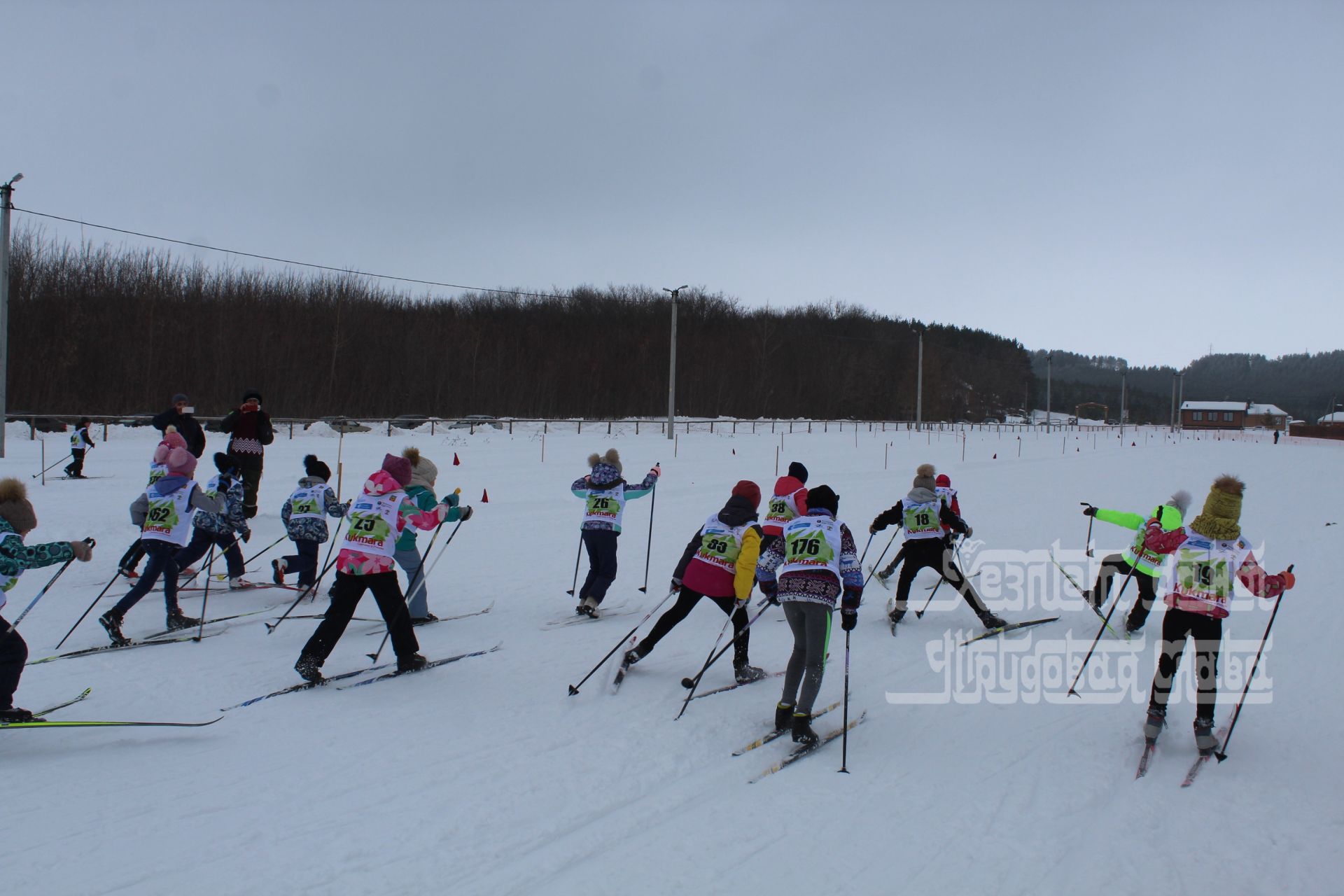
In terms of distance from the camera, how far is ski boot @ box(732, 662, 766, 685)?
6297 mm

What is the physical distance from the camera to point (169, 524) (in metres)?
6.92

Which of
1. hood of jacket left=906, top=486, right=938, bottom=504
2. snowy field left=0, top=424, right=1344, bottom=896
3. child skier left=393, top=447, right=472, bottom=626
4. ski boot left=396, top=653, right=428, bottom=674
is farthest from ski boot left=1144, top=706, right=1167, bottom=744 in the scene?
child skier left=393, top=447, right=472, bottom=626

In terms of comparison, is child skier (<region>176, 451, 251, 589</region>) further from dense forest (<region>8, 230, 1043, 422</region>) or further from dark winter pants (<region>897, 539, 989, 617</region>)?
dense forest (<region>8, 230, 1043, 422</region>)

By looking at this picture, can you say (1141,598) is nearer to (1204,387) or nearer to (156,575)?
(156,575)

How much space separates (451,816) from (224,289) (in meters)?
52.4

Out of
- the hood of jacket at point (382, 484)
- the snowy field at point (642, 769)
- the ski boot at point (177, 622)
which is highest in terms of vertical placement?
the hood of jacket at point (382, 484)

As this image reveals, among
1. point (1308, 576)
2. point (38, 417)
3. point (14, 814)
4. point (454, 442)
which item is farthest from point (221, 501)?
point (38, 417)

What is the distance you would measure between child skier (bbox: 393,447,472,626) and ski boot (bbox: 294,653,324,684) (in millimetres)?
1164

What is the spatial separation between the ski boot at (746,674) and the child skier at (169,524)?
15.6 ft

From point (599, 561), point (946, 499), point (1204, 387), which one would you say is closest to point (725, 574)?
point (599, 561)

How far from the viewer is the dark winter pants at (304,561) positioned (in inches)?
328

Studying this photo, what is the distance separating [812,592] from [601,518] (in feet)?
10.9

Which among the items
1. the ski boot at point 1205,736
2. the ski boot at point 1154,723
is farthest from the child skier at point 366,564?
the ski boot at point 1205,736

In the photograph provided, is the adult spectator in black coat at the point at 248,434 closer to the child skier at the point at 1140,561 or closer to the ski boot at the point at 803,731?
the ski boot at the point at 803,731
